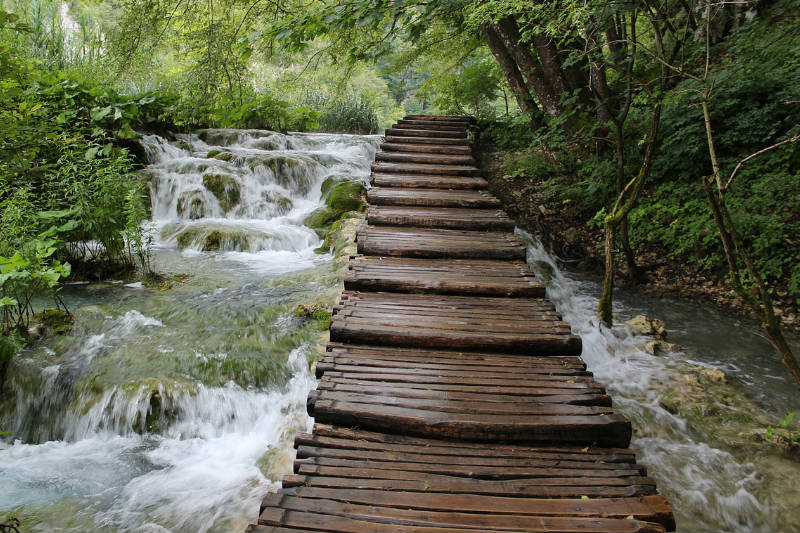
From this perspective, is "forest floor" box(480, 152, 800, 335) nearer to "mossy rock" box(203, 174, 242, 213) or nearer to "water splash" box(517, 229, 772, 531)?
"water splash" box(517, 229, 772, 531)

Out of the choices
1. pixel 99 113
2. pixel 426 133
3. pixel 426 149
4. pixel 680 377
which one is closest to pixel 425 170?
pixel 426 149

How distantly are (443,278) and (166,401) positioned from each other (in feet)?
8.21

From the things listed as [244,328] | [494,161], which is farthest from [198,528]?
[494,161]

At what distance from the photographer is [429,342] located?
2.81 meters

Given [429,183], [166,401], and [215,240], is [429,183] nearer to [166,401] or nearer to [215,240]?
[215,240]

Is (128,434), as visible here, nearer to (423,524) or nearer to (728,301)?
(423,524)

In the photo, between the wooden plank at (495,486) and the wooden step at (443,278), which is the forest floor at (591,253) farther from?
the wooden plank at (495,486)

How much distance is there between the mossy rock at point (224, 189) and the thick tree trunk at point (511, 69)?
5.62 metres

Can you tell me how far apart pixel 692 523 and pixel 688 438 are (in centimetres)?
84

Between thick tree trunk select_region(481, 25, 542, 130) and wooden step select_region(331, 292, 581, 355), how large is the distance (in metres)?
5.44

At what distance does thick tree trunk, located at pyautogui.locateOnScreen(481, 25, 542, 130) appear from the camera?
7.31 meters

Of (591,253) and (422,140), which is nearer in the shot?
(591,253)

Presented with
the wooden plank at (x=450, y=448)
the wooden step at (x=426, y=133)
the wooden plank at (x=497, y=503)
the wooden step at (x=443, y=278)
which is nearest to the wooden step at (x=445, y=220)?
the wooden step at (x=443, y=278)

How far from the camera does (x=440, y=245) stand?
13.9 ft
